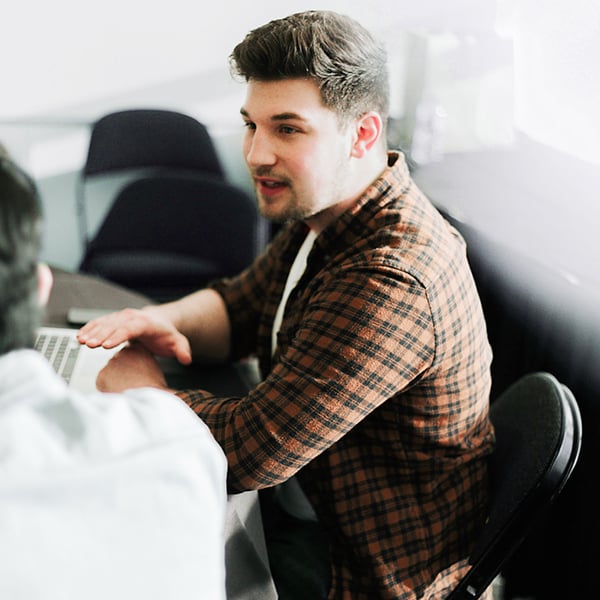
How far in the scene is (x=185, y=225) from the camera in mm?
2600

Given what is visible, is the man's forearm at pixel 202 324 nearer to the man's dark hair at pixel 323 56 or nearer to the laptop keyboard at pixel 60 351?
the laptop keyboard at pixel 60 351

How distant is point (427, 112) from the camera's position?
2549mm

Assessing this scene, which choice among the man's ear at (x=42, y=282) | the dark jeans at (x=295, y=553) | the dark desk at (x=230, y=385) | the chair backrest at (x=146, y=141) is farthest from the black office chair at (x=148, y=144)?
the man's ear at (x=42, y=282)

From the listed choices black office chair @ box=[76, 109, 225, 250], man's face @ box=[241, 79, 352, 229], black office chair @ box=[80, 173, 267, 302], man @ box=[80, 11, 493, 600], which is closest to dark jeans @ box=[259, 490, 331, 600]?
man @ box=[80, 11, 493, 600]

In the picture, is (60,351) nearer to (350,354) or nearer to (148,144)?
(350,354)

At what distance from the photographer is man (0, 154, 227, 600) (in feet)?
1.63

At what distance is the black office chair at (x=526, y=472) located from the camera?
985 millimetres

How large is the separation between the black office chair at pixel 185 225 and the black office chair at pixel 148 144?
0.07 metres

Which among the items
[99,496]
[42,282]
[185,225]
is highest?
[42,282]

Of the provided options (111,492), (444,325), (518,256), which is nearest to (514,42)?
(518,256)

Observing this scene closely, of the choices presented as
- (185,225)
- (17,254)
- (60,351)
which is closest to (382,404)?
(60,351)

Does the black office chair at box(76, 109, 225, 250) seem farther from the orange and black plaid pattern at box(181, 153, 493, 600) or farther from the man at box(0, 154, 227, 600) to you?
the man at box(0, 154, 227, 600)

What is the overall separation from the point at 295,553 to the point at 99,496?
0.73 meters

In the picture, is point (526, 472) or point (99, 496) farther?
point (526, 472)
